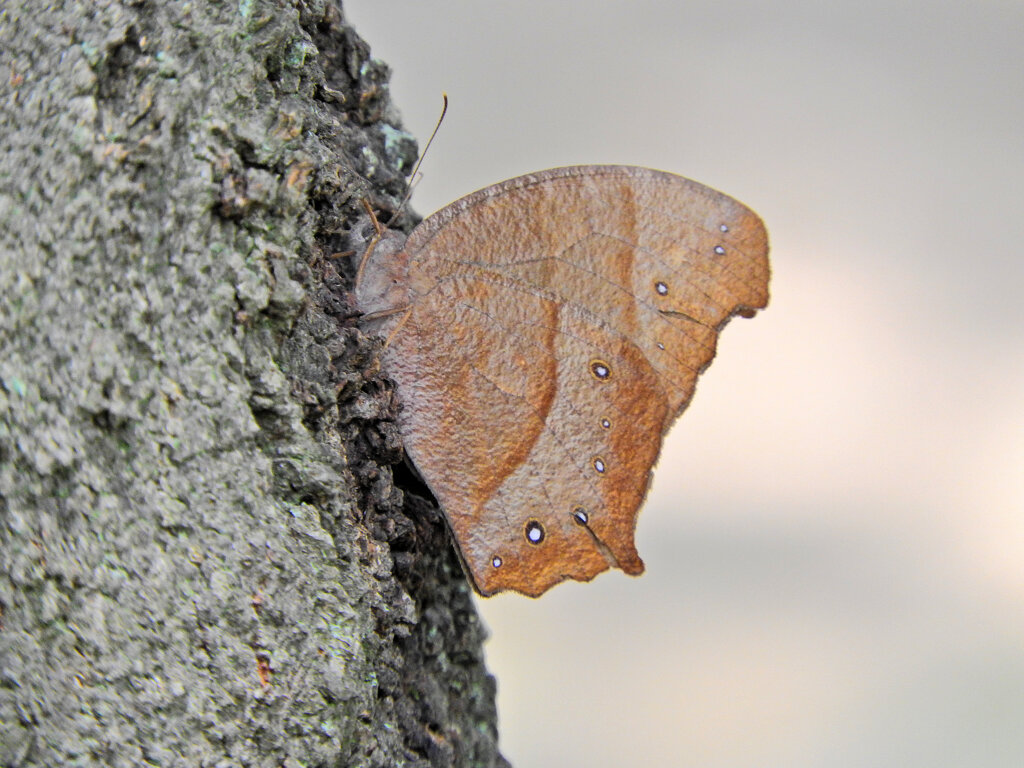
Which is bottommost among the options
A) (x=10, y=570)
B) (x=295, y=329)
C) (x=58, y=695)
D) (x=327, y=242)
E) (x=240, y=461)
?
(x=58, y=695)

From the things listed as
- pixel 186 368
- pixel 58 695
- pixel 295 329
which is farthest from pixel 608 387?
pixel 58 695

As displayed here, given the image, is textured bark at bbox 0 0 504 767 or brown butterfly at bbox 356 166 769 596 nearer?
textured bark at bbox 0 0 504 767

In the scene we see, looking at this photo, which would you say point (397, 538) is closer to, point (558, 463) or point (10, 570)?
point (558, 463)

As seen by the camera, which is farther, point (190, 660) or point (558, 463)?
point (558, 463)

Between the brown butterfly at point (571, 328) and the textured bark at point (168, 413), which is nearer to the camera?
the textured bark at point (168, 413)

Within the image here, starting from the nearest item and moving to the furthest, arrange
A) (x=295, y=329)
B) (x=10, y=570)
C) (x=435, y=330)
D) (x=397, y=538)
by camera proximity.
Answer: (x=10, y=570)
(x=295, y=329)
(x=397, y=538)
(x=435, y=330)
